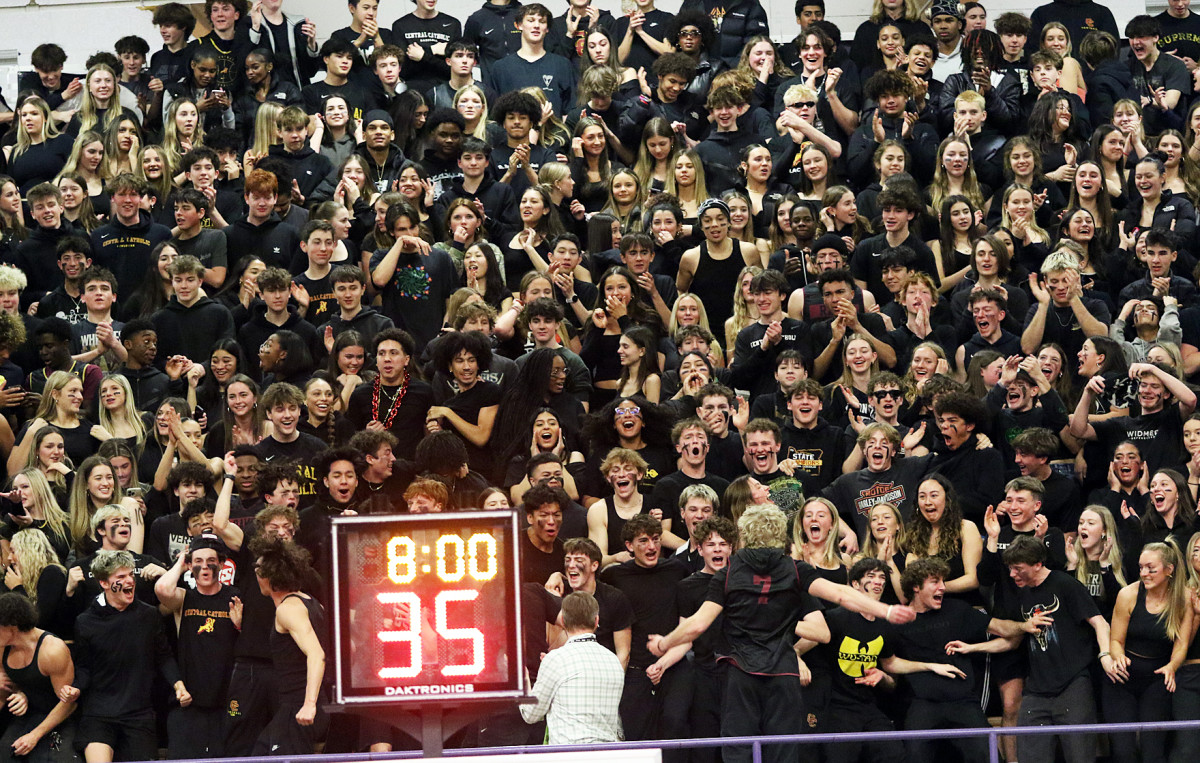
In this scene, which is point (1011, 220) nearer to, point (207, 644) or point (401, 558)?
point (207, 644)

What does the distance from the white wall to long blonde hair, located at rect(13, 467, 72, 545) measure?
8659 mm

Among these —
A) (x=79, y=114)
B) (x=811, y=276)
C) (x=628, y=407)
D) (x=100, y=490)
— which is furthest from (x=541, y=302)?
(x=79, y=114)

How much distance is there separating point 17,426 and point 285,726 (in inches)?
136

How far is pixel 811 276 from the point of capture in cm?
1297

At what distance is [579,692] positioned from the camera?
937 centimetres

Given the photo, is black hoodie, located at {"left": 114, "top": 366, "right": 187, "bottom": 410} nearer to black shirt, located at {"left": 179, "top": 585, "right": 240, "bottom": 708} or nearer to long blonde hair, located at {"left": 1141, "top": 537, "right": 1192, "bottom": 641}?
black shirt, located at {"left": 179, "top": 585, "right": 240, "bottom": 708}

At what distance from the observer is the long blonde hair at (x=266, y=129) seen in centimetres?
1486

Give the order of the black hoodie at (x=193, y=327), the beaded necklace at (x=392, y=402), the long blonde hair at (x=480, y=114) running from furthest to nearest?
the long blonde hair at (x=480, y=114), the black hoodie at (x=193, y=327), the beaded necklace at (x=392, y=402)

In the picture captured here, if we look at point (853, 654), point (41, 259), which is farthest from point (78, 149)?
point (853, 654)

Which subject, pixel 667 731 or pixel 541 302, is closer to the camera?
pixel 667 731

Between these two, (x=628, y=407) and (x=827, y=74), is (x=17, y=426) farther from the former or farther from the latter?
(x=827, y=74)

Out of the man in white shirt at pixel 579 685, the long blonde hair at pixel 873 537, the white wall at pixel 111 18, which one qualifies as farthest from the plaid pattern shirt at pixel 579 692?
the white wall at pixel 111 18

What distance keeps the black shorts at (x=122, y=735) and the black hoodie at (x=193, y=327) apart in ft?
9.84

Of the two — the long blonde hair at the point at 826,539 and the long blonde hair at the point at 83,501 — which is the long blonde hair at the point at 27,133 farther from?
the long blonde hair at the point at 826,539
